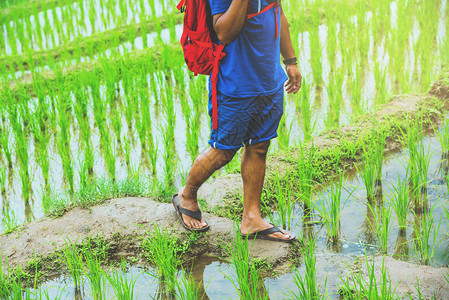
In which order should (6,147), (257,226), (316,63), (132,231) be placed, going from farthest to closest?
(316,63), (6,147), (132,231), (257,226)

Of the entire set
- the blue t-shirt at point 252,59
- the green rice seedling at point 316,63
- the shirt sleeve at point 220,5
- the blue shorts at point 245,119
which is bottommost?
the blue shorts at point 245,119

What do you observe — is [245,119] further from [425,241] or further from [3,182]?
[3,182]

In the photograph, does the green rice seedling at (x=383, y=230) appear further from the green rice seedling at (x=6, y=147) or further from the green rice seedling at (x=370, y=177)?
the green rice seedling at (x=6, y=147)

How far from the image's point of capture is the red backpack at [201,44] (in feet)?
7.36

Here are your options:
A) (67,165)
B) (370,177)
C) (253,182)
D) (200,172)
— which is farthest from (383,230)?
(67,165)

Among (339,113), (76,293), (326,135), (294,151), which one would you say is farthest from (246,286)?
(339,113)

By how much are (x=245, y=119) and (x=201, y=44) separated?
375mm

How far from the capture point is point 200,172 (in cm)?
244

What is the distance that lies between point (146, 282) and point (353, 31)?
370 cm

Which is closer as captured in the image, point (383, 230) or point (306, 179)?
point (383, 230)

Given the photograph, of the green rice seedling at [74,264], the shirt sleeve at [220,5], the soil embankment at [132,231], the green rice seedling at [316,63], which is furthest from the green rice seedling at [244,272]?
the green rice seedling at [316,63]

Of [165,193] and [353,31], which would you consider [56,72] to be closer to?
[165,193]

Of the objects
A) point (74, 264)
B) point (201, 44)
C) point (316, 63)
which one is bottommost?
point (74, 264)

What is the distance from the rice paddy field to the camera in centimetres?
234
